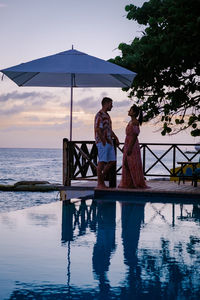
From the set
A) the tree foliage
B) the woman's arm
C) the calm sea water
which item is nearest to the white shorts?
the woman's arm

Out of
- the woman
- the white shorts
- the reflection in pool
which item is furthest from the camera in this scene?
the woman

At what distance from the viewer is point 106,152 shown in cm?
1107

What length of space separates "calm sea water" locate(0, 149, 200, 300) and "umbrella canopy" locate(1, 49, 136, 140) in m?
3.03

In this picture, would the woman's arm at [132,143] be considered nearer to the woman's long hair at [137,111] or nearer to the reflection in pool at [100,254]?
the woman's long hair at [137,111]

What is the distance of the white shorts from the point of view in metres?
11.0

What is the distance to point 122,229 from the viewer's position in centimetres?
758

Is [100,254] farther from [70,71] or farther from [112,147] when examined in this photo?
[70,71]

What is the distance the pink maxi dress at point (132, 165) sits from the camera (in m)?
11.5

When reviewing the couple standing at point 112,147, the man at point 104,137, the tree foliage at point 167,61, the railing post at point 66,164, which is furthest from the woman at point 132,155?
the tree foliage at point 167,61

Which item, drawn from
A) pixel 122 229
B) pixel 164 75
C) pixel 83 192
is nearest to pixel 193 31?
pixel 164 75

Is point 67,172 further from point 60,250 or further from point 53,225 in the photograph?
point 60,250

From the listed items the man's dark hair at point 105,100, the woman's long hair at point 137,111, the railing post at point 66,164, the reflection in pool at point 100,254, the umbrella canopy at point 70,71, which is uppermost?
the umbrella canopy at point 70,71

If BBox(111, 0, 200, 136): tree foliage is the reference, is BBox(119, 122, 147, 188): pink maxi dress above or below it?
below

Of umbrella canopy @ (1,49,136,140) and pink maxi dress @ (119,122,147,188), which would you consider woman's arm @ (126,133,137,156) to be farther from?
umbrella canopy @ (1,49,136,140)
